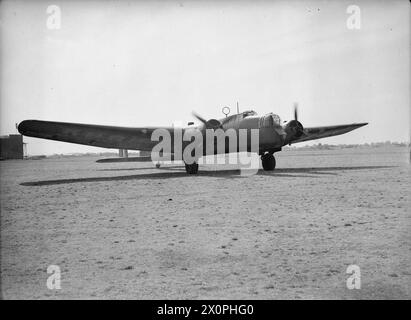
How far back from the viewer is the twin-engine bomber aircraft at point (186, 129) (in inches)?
575

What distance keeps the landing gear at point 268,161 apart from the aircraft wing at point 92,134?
5.45 meters

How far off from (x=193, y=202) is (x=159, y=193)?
7.64 ft

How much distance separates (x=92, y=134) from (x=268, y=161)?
951 centimetres

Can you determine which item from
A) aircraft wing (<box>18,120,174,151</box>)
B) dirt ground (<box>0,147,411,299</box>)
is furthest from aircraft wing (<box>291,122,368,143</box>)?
dirt ground (<box>0,147,411,299</box>)

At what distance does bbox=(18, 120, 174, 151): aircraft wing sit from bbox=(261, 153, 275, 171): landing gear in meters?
5.45

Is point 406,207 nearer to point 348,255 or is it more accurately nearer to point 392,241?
point 392,241

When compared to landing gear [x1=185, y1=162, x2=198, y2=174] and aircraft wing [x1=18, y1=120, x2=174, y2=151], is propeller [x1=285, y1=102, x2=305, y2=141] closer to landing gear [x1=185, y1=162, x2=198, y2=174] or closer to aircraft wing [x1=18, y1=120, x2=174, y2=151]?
landing gear [x1=185, y1=162, x2=198, y2=174]

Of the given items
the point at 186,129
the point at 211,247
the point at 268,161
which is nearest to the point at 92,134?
the point at 186,129

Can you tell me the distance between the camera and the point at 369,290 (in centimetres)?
365

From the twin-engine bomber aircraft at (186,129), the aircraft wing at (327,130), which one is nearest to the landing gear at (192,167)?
the twin-engine bomber aircraft at (186,129)

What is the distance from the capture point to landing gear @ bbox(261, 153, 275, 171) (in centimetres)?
1838

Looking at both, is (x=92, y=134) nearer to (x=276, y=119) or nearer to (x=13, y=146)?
(x=276, y=119)

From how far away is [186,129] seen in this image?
18.6 m
